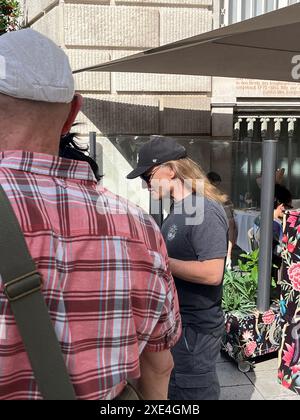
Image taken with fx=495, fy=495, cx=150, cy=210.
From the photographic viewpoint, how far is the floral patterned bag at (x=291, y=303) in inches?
130

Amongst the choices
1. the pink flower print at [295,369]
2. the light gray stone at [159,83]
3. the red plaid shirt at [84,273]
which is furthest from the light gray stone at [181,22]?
the red plaid shirt at [84,273]

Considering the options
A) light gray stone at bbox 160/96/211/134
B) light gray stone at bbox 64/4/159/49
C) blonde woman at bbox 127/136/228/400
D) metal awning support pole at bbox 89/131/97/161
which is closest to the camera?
blonde woman at bbox 127/136/228/400

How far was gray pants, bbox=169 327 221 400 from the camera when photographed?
2.23 meters

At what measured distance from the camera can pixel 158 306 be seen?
3.85 ft

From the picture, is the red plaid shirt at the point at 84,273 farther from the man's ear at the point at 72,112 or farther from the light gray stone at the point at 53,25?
the light gray stone at the point at 53,25

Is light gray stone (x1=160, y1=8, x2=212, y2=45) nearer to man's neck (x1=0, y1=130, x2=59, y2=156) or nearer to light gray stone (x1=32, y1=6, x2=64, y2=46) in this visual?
light gray stone (x1=32, y1=6, x2=64, y2=46)

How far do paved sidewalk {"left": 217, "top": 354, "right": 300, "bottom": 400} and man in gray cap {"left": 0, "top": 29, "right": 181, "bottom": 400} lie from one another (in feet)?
8.45

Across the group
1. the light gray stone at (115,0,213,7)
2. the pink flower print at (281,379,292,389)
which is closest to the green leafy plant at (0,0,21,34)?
the light gray stone at (115,0,213,7)

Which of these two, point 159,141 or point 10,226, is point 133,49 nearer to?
point 159,141

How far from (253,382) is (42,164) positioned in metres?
3.08

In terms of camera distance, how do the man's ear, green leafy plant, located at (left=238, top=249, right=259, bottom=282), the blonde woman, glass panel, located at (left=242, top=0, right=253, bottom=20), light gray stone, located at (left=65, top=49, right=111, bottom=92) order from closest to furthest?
the man's ear
the blonde woman
green leafy plant, located at (left=238, top=249, right=259, bottom=282)
light gray stone, located at (left=65, top=49, right=111, bottom=92)
glass panel, located at (left=242, top=0, right=253, bottom=20)

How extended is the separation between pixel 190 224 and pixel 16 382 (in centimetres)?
140

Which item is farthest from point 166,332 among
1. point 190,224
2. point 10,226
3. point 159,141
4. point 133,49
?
point 133,49
